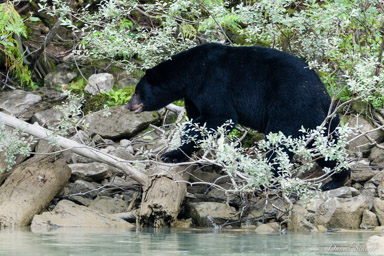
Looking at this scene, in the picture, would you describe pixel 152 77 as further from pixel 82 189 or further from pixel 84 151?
pixel 82 189

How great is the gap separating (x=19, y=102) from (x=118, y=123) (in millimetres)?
1717

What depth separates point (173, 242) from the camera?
16.7 feet

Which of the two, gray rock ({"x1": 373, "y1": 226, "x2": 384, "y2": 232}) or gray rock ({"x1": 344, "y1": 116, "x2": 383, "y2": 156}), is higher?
gray rock ({"x1": 344, "y1": 116, "x2": 383, "y2": 156})

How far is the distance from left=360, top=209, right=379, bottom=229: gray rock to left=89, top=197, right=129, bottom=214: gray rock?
8.79ft

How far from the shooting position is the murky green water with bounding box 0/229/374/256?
4.41 meters

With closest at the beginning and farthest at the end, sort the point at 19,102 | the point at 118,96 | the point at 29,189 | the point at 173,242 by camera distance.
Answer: the point at 173,242, the point at 29,189, the point at 19,102, the point at 118,96

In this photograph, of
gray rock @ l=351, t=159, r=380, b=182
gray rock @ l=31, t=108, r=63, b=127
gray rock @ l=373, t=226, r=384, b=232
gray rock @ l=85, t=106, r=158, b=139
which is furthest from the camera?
gray rock @ l=31, t=108, r=63, b=127

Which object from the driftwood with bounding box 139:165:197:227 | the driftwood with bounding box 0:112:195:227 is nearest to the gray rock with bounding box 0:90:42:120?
the driftwood with bounding box 0:112:195:227

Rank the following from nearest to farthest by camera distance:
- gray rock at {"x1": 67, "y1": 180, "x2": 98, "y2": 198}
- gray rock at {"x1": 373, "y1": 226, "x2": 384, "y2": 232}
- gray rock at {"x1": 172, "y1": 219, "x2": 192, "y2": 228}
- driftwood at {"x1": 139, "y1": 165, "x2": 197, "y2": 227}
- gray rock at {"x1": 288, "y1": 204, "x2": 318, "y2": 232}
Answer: gray rock at {"x1": 373, "y1": 226, "x2": 384, "y2": 232}
gray rock at {"x1": 288, "y1": 204, "x2": 318, "y2": 232}
driftwood at {"x1": 139, "y1": 165, "x2": 197, "y2": 227}
gray rock at {"x1": 172, "y1": 219, "x2": 192, "y2": 228}
gray rock at {"x1": 67, "y1": 180, "x2": 98, "y2": 198}

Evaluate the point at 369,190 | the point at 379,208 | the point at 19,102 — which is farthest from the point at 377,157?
the point at 19,102

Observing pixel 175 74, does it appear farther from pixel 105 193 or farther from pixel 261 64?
pixel 105 193

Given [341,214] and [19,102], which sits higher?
[19,102]

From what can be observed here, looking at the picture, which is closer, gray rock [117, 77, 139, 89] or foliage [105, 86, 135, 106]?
foliage [105, 86, 135, 106]

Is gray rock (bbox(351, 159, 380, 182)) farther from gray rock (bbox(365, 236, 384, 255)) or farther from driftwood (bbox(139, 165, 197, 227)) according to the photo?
gray rock (bbox(365, 236, 384, 255))
